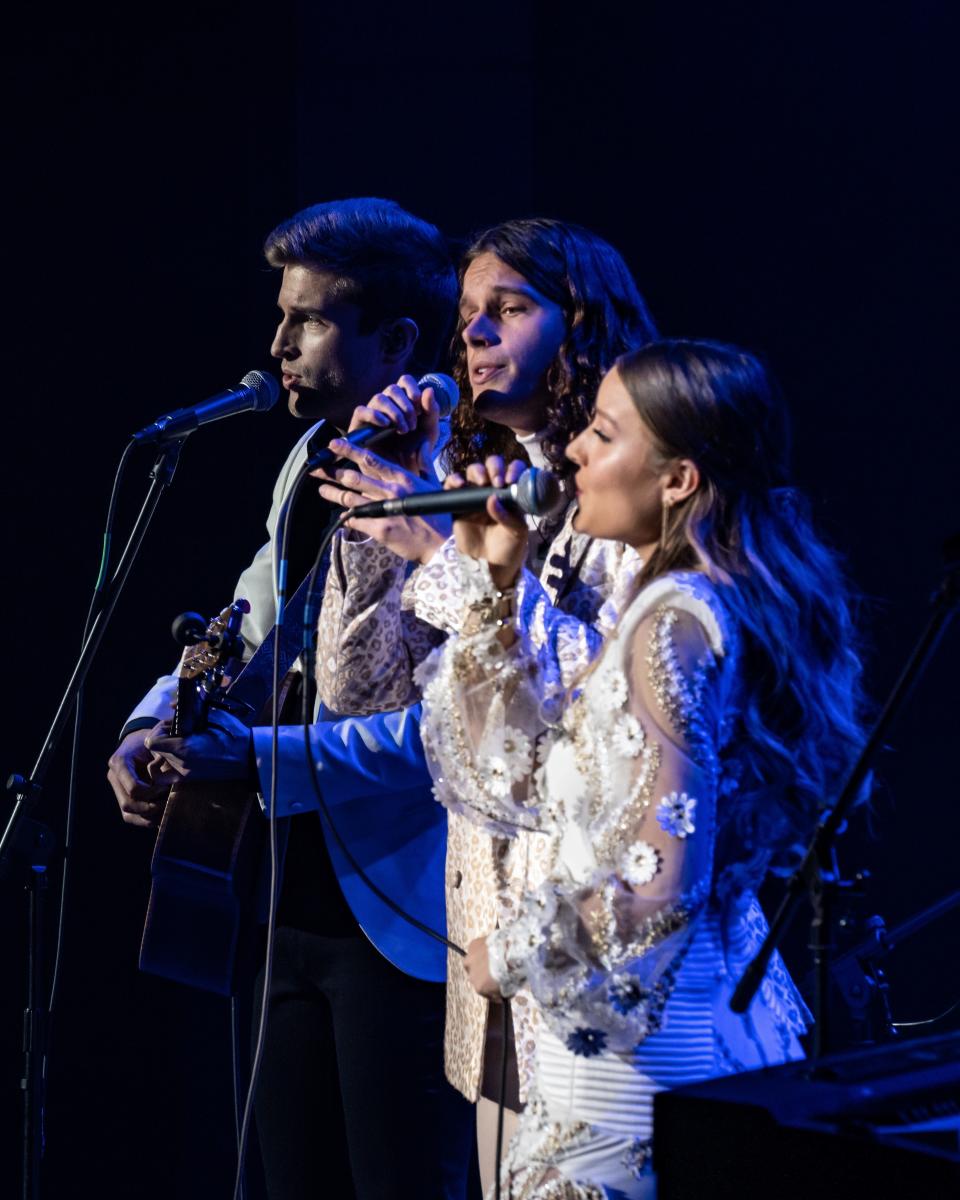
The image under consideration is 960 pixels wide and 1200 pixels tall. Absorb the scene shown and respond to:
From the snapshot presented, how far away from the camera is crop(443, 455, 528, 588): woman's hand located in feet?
5.56

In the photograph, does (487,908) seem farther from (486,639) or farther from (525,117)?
(525,117)

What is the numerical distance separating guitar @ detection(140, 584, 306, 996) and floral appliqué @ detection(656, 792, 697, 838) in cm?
101

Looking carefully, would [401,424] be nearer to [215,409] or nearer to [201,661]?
[215,409]

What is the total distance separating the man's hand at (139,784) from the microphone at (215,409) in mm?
475

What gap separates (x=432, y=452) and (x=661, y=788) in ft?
2.71

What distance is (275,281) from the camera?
3.48 m

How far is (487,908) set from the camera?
1.95 m

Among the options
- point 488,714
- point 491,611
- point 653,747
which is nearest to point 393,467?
point 491,611

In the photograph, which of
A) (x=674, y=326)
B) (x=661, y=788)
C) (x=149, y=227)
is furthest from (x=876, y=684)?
(x=149, y=227)

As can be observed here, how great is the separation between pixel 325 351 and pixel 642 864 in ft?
4.21

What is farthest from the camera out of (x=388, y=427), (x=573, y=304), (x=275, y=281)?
(x=275, y=281)

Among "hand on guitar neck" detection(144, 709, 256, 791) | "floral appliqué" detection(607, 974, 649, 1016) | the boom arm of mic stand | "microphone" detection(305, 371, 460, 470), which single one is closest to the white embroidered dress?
"floral appliqué" detection(607, 974, 649, 1016)

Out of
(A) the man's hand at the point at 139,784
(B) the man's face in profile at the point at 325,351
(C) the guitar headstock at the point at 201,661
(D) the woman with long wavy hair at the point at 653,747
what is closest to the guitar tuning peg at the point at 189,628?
(C) the guitar headstock at the point at 201,661

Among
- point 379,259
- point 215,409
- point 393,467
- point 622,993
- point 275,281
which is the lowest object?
point 622,993
